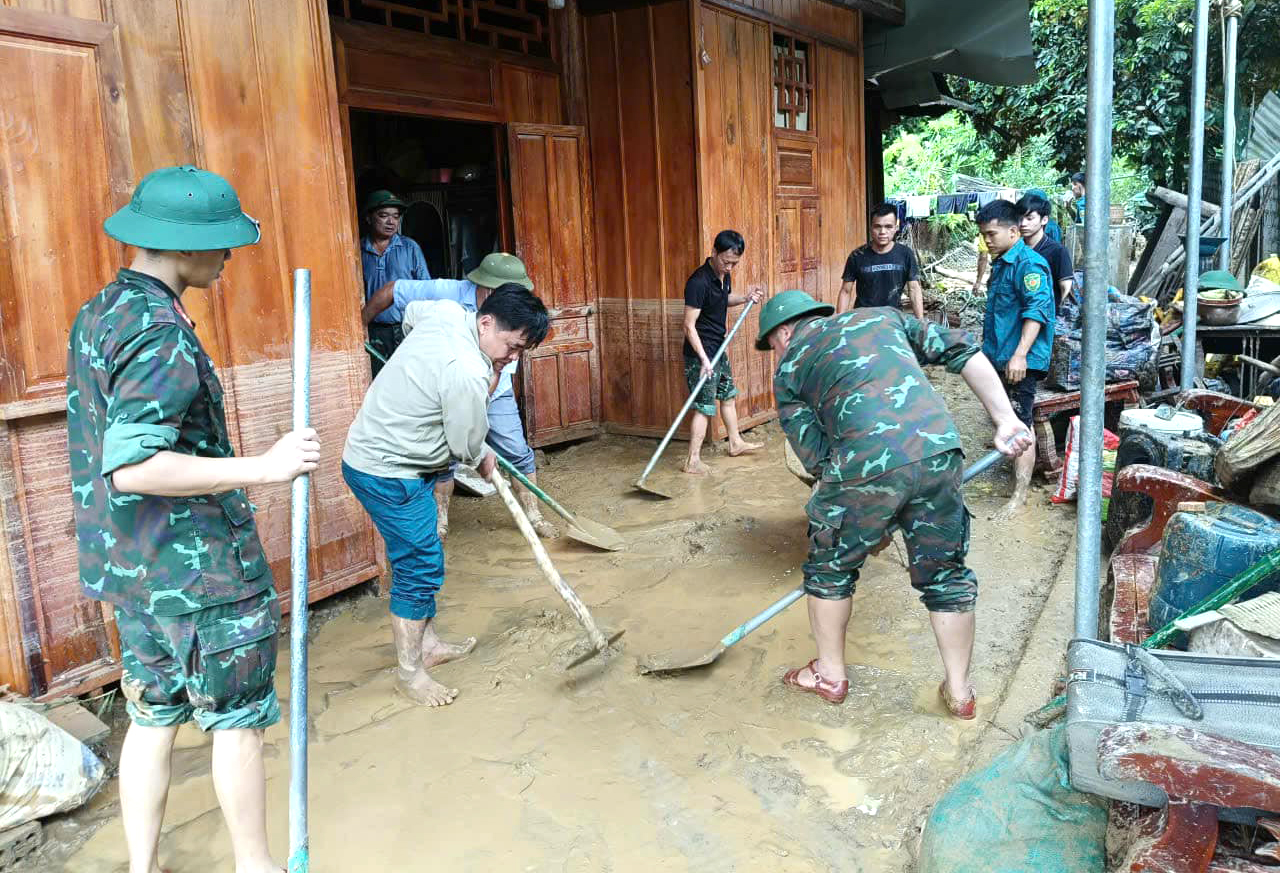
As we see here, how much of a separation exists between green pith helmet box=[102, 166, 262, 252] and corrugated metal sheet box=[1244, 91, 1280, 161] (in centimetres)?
1399

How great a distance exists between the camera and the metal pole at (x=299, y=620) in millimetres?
2186

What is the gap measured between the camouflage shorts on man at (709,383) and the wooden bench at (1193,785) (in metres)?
4.94

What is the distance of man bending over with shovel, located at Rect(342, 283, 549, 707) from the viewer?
328cm

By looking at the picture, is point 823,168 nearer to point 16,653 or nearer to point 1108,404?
point 1108,404

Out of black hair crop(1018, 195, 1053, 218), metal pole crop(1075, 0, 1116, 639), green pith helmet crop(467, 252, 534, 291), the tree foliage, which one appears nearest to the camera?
metal pole crop(1075, 0, 1116, 639)

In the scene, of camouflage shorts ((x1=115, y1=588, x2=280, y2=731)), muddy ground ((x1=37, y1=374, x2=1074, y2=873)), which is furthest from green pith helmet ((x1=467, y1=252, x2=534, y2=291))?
camouflage shorts ((x1=115, y1=588, x2=280, y2=731))

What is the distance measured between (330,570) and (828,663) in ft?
7.78

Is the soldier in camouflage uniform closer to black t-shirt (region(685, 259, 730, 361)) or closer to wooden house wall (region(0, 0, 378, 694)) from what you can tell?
wooden house wall (region(0, 0, 378, 694))

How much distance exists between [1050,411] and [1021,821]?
4.06m

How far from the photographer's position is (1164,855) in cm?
178

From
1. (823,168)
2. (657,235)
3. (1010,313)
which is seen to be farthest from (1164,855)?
(823,168)

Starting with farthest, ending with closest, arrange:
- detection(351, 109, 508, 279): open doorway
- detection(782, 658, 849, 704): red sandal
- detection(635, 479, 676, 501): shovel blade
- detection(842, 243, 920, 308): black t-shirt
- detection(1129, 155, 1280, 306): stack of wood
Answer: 1. detection(1129, 155, 1280, 306): stack of wood
2. detection(351, 109, 508, 279): open doorway
3. detection(842, 243, 920, 308): black t-shirt
4. detection(635, 479, 676, 501): shovel blade
5. detection(782, 658, 849, 704): red sandal

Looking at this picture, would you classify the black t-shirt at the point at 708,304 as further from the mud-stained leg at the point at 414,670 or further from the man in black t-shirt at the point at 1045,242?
the mud-stained leg at the point at 414,670

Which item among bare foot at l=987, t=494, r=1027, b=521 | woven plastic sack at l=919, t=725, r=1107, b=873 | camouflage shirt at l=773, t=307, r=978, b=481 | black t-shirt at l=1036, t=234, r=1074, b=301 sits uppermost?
black t-shirt at l=1036, t=234, r=1074, b=301
